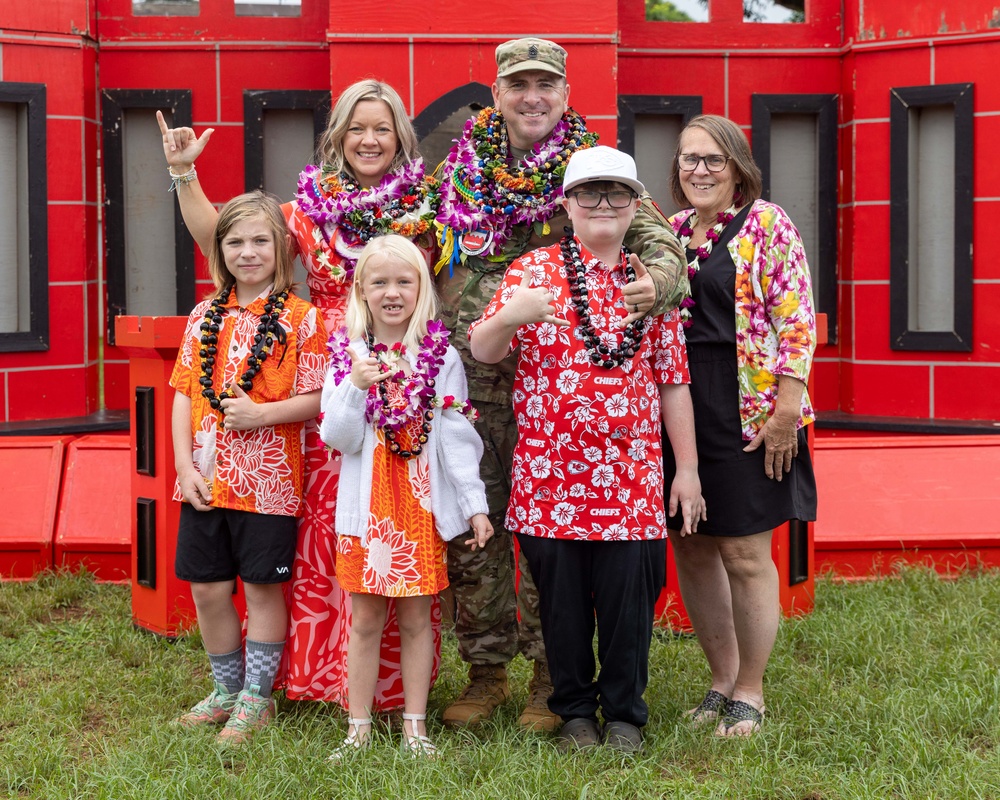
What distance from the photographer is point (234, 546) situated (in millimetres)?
3281

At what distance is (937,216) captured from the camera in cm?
664

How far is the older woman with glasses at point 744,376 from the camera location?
3178 mm

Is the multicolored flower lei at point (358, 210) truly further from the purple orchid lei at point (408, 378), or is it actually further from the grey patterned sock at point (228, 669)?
the grey patterned sock at point (228, 669)

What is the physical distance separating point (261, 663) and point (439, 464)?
2.82ft

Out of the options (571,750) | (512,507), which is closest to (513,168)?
(512,507)

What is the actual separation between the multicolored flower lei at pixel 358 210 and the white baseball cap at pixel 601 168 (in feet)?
1.80

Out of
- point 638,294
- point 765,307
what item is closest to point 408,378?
point 638,294

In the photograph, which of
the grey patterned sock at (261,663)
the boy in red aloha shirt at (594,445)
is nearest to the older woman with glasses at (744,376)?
the boy in red aloha shirt at (594,445)

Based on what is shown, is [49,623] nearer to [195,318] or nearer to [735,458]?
[195,318]

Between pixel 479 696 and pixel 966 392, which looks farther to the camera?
pixel 966 392

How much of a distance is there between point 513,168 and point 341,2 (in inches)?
131

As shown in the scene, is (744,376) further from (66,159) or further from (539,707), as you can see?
(66,159)

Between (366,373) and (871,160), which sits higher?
(871,160)

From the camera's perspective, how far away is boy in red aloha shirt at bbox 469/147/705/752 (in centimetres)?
295
